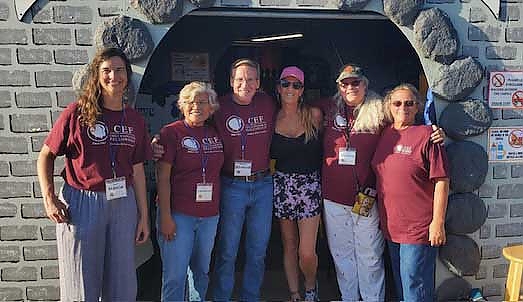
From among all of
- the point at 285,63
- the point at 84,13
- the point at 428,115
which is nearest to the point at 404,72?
the point at 285,63

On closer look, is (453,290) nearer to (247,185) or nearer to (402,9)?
(247,185)

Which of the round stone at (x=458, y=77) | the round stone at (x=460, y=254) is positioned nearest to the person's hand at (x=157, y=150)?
the round stone at (x=458, y=77)

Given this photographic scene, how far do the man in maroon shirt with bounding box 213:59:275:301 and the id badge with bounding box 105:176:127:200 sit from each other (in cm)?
66

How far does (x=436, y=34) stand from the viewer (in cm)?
337

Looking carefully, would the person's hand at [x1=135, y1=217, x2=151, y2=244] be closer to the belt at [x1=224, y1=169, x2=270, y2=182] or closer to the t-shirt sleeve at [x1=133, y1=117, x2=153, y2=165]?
the t-shirt sleeve at [x1=133, y1=117, x2=153, y2=165]

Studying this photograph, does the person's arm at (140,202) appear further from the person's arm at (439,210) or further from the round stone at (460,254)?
the round stone at (460,254)

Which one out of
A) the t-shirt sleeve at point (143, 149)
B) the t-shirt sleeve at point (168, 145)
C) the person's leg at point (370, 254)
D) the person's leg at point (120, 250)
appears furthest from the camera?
the person's leg at point (370, 254)

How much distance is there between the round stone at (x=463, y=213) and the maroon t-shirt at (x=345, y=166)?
612 mm

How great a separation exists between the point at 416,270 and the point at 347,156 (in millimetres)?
751

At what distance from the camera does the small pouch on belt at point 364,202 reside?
3232mm

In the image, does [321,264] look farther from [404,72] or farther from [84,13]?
[84,13]

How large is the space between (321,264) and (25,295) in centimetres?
241

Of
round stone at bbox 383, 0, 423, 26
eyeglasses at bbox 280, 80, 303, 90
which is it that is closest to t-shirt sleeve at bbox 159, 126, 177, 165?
eyeglasses at bbox 280, 80, 303, 90

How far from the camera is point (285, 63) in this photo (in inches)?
214
